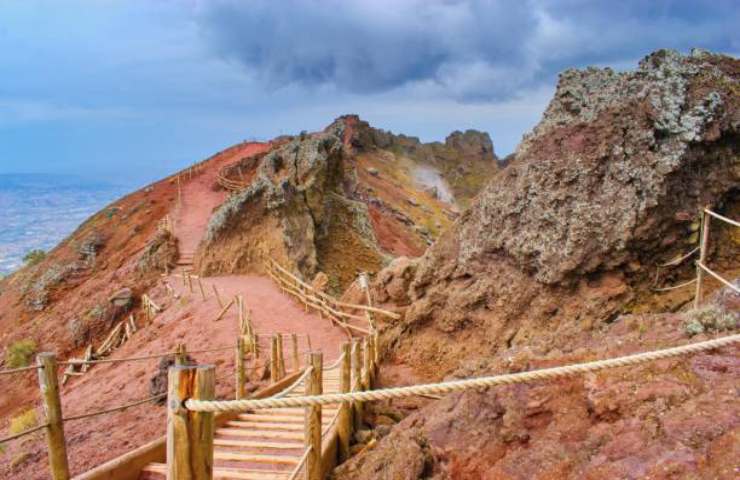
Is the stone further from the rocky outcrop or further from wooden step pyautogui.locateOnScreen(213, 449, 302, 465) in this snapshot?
the rocky outcrop

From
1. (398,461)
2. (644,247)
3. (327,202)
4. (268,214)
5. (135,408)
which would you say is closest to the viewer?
(398,461)

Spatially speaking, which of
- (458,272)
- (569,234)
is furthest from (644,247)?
(458,272)

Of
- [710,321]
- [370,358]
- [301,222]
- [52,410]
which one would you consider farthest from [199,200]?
[710,321]

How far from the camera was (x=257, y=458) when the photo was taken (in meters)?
5.76

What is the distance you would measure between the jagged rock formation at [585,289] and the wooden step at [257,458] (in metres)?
0.57

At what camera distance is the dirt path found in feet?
91.9

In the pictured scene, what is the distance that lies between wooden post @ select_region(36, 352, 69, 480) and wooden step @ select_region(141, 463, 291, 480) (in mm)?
897

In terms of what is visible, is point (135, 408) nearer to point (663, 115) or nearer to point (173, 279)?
point (663, 115)

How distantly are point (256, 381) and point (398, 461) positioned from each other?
6880mm

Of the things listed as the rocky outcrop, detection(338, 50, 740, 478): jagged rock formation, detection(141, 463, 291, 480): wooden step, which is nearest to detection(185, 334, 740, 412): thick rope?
detection(338, 50, 740, 478): jagged rock formation

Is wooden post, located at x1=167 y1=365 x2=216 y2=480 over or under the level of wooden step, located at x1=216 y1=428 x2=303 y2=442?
over

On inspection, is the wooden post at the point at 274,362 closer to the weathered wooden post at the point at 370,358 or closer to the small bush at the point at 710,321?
the weathered wooden post at the point at 370,358

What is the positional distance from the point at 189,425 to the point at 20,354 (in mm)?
21905

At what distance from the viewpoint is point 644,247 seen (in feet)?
23.7
